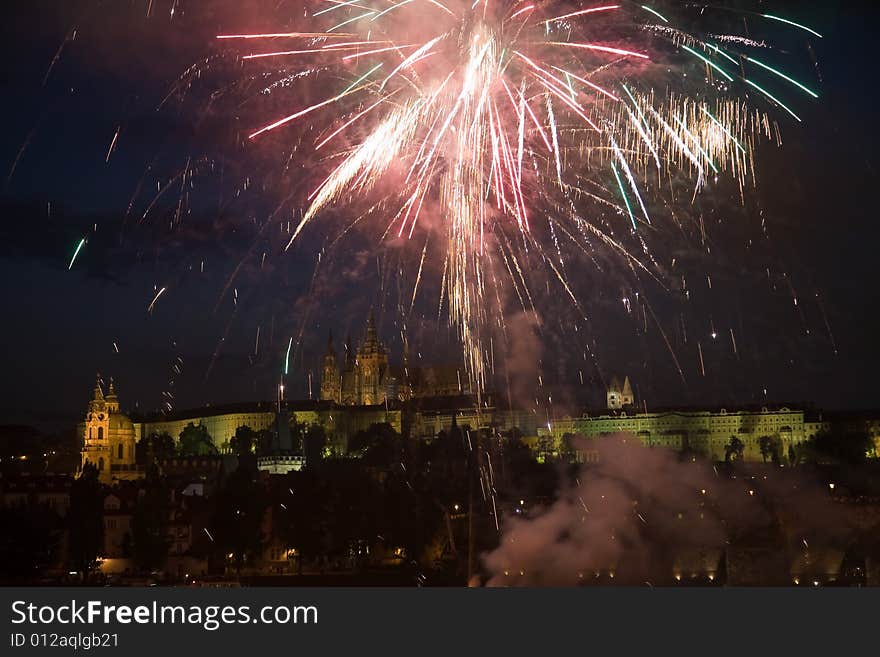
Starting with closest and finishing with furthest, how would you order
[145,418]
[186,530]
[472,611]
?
[472,611]
[186,530]
[145,418]

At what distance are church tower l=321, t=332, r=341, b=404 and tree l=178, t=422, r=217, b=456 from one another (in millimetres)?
10542

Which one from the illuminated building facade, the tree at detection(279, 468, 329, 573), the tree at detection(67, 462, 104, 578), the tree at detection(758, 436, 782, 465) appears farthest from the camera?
the illuminated building facade

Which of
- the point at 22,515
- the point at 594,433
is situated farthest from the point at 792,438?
the point at 22,515

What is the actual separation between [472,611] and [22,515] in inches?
806

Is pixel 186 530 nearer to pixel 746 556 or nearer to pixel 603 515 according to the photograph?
pixel 603 515

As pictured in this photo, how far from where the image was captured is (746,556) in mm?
35688

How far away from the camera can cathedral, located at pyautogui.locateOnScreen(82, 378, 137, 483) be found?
64.6 meters

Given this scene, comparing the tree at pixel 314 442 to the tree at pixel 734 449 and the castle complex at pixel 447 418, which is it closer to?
the castle complex at pixel 447 418

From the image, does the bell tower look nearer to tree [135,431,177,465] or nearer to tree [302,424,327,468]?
tree [135,431,177,465]

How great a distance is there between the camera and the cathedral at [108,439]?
6462 cm

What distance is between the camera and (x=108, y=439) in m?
65.6

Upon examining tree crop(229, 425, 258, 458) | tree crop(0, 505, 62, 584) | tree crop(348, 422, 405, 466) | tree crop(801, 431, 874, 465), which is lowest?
tree crop(0, 505, 62, 584)

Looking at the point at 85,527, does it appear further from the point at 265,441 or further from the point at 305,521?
the point at 265,441

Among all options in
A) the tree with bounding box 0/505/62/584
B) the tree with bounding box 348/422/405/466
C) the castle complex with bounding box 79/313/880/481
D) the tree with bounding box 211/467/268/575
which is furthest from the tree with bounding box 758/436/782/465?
the tree with bounding box 0/505/62/584
